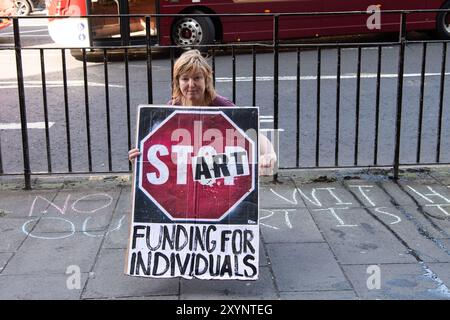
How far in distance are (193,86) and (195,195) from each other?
72 centimetres

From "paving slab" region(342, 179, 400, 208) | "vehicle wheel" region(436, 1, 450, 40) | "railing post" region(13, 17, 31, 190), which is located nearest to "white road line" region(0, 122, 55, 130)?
"railing post" region(13, 17, 31, 190)

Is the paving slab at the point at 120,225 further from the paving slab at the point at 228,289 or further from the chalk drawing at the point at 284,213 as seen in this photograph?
the chalk drawing at the point at 284,213

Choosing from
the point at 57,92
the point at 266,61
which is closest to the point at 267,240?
the point at 57,92

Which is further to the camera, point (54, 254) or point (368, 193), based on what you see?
point (368, 193)

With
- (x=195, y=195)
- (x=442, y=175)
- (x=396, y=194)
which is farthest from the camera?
(x=442, y=175)

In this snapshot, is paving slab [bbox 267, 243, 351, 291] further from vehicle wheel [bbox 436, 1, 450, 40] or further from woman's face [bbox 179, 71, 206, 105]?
vehicle wheel [bbox 436, 1, 450, 40]

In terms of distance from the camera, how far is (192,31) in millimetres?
14117

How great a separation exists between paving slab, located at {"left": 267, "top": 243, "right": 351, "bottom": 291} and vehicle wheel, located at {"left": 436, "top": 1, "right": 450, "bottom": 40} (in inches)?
481

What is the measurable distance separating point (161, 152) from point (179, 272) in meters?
0.80

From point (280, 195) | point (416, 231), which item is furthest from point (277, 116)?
point (416, 231)

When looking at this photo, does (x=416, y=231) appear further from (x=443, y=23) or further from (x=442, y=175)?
(x=443, y=23)

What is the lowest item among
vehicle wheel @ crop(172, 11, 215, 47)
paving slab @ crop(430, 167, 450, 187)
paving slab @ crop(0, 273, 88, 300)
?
paving slab @ crop(0, 273, 88, 300)

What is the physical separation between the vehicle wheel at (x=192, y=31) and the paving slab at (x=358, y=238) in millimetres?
9291

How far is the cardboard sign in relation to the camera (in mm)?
4078
